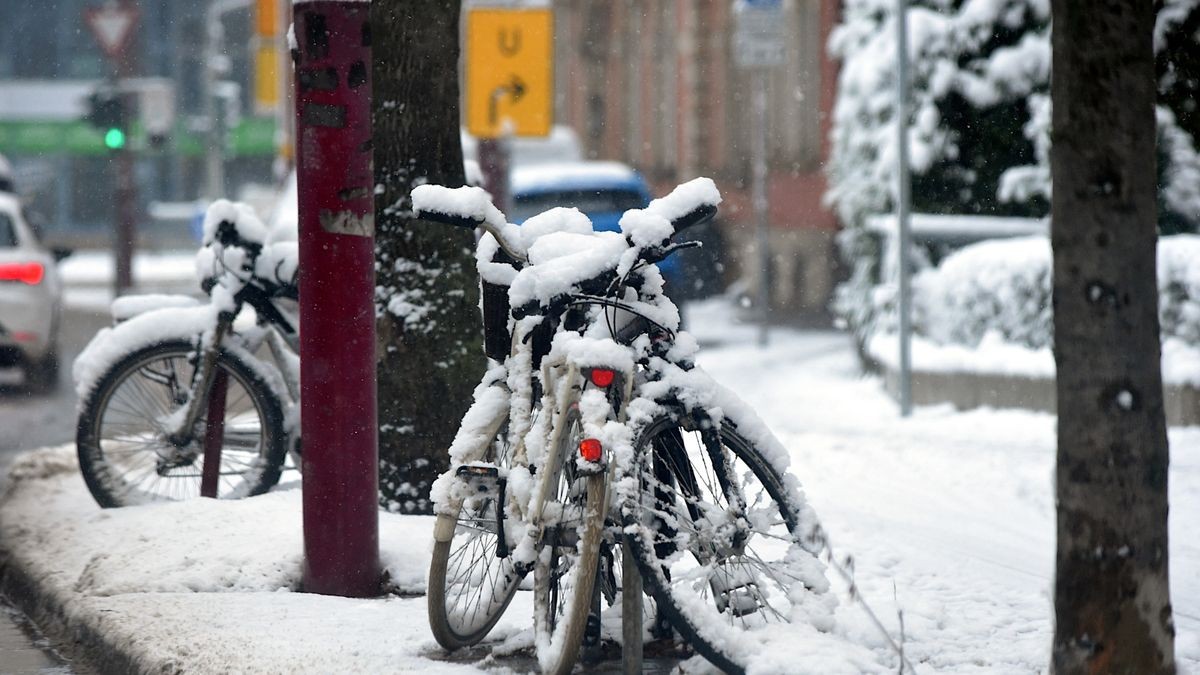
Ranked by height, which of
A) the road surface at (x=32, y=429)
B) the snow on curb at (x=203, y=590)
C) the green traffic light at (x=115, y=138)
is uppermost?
the green traffic light at (x=115, y=138)

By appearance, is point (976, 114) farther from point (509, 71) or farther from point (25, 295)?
point (25, 295)

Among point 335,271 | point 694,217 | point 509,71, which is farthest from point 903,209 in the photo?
point 694,217

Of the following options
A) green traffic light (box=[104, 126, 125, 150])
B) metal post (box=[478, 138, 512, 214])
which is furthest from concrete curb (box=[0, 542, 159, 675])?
green traffic light (box=[104, 126, 125, 150])

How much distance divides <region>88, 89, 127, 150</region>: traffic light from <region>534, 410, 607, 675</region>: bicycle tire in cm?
1774

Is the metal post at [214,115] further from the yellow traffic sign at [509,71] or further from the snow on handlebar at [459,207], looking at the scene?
the snow on handlebar at [459,207]

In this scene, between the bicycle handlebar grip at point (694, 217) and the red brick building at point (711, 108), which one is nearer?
the bicycle handlebar grip at point (694, 217)

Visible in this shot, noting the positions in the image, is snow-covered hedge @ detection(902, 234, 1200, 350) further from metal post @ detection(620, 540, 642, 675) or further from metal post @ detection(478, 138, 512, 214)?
metal post @ detection(620, 540, 642, 675)

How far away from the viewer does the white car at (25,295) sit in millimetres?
13664

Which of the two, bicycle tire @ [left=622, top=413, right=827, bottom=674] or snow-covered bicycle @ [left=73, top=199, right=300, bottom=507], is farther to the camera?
snow-covered bicycle @ [left=73, top=199, right=300, bottom=507]

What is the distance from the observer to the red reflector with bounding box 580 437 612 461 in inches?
165

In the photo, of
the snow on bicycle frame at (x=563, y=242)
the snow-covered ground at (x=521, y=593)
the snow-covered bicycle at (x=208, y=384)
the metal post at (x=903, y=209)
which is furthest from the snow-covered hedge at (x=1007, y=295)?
the snow on bicycle frame at (x=563, y=242)

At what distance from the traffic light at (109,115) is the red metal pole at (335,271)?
643 inches

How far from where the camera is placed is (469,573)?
4730 millimetres

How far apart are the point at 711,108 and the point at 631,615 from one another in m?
23.9
